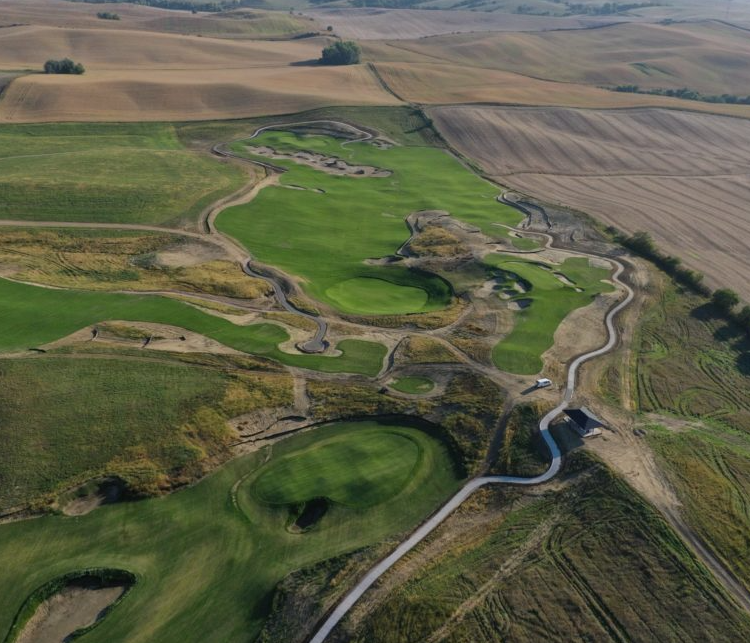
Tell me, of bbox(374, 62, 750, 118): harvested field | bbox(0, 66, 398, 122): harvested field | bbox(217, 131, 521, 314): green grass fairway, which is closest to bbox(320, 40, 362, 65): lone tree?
bbox(374, 62, 750, 118): harvested field

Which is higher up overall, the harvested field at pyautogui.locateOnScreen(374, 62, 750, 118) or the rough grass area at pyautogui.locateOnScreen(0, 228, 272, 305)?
the harvested field at pyautogui.locateOnScreen(374, 62, 750, 118)

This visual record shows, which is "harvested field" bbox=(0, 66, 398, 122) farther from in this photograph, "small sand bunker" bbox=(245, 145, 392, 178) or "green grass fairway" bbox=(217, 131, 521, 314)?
"small sand bunker" bbox=(245, 145, 392, 178)

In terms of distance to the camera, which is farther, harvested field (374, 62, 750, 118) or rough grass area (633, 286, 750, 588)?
harvested field (374, 62, 750, 118)

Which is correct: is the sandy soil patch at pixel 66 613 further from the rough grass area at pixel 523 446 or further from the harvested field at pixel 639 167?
the harvested field at pixel 639 167

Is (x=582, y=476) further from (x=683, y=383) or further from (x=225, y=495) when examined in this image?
(x=225, y=495)

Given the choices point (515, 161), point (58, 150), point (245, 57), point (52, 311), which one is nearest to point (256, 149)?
point (58, 150)

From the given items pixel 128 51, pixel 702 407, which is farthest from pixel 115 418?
pixel 128 51

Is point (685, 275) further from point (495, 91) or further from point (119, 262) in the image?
point (495, 91)
